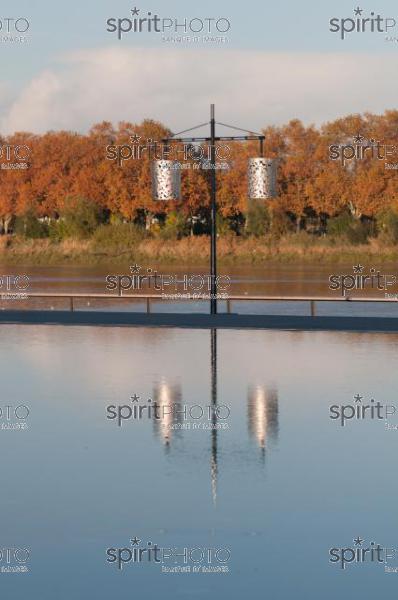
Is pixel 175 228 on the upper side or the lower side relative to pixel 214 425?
lower

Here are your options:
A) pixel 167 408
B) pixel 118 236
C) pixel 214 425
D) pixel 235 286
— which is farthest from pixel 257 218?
pixel 214 425

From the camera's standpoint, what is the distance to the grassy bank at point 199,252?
281 feet

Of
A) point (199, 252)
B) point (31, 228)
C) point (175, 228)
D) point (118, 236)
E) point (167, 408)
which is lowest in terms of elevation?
point (199, 252)

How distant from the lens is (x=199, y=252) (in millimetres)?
89250

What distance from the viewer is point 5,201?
107 meters

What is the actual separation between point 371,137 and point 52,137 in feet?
91.9

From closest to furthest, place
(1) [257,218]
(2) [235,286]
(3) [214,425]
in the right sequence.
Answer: (3) [214,425], (2) [235,286], (1) [257,218]

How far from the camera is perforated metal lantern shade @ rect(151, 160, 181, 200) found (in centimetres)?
3178

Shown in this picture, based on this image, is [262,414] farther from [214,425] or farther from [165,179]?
[165,179]

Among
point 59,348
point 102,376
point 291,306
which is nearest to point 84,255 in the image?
point 291,306

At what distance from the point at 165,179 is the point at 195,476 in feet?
65.8

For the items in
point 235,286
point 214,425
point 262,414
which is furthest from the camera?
point 235,286

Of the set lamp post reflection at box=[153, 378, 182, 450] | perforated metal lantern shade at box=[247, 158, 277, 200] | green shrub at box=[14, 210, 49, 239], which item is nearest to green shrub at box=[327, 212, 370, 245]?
green shrub at box=[14, 210, 49, 239]

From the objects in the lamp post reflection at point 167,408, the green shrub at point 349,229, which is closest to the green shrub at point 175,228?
the green shrub at point 349,229
